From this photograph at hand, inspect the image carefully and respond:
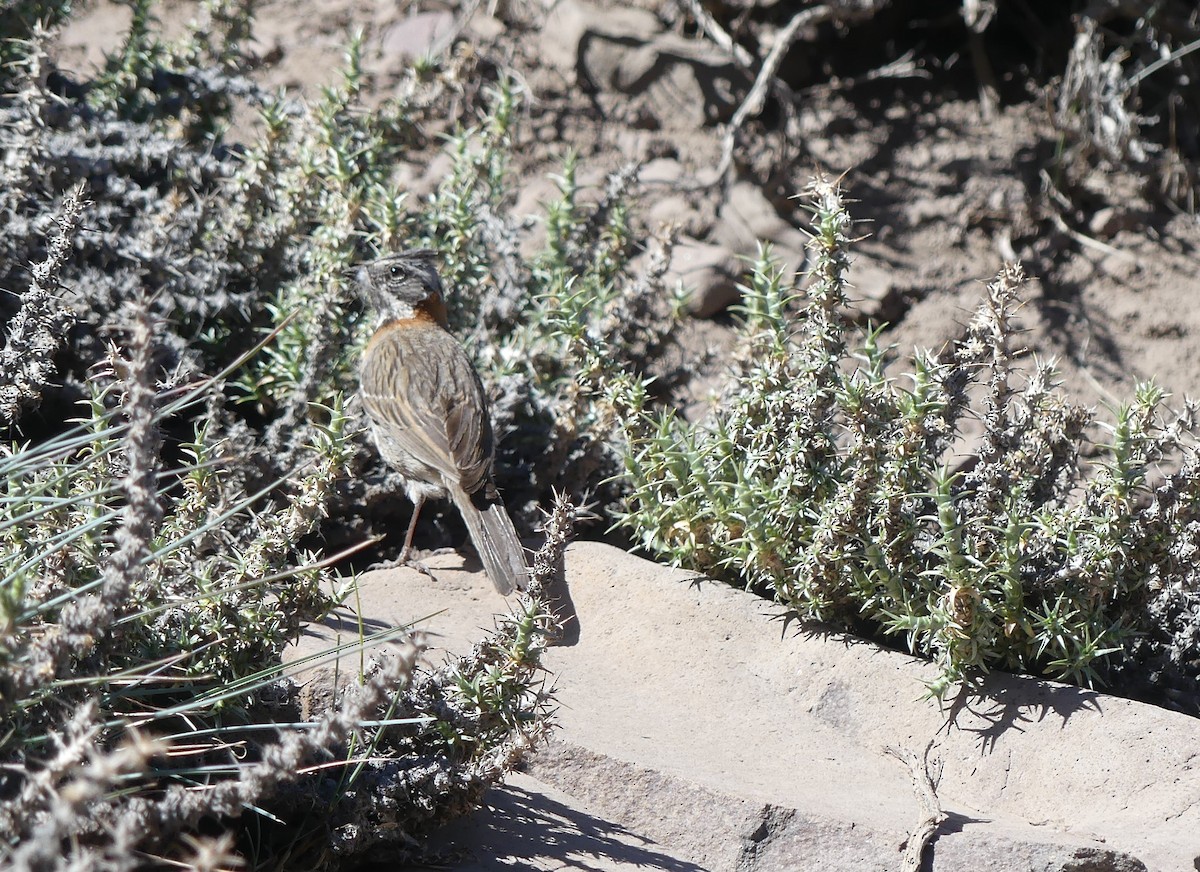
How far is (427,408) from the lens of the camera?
16.6 feet

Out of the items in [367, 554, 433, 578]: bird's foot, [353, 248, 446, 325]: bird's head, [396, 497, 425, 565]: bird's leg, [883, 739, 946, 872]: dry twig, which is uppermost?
[353, 248, 446, 325]: bird's head

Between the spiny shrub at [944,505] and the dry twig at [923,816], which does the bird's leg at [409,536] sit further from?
the dry twig at [923,816]

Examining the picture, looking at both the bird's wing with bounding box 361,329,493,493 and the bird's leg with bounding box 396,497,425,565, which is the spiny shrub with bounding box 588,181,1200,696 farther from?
the bird's leg with bounding box 396,497,425,565

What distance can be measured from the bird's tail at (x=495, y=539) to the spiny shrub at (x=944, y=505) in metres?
0.65

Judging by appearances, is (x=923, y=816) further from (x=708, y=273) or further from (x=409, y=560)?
(x=708, y=273)

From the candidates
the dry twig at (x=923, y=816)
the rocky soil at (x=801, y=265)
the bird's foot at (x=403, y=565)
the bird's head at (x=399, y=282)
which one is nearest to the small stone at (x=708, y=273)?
the rocky soil at (x=801, y=265)

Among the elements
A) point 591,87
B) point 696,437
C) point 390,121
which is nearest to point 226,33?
point 390,121

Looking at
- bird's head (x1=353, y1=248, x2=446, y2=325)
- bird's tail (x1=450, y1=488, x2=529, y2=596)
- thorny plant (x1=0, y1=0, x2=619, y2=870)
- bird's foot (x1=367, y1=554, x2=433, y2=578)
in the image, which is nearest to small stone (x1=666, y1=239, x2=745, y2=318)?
thorny plant (x1=0, y1=0, x2=619, y2=870)

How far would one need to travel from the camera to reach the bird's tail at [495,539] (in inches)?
183

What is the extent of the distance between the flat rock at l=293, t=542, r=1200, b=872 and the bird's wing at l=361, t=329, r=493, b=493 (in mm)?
623

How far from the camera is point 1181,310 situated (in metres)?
6.65

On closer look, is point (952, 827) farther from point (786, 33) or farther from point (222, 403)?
point (786, 33)

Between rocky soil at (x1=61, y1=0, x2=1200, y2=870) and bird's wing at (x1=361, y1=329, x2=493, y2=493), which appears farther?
bird's wing at (x1=361, y1=329, x2=493, y2=493)

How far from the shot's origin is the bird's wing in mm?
4891
